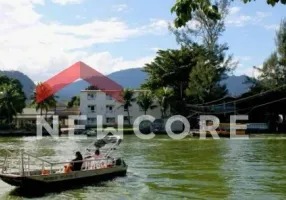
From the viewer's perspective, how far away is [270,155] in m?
38.9

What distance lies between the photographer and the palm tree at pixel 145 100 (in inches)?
3465

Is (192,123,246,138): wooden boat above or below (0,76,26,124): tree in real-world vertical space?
below

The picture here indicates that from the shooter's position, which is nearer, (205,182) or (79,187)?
(79,187)

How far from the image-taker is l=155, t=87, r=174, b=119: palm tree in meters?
83.4

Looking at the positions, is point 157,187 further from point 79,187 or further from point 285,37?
point 285,37

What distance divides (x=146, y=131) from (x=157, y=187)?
5771 cm

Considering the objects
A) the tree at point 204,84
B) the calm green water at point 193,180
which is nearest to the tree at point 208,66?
the tree at point 204,84

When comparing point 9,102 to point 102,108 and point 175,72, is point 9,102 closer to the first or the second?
point 102,108

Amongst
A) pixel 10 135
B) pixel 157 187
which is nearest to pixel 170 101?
pixel 10 135

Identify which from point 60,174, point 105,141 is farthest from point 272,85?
point 60,174

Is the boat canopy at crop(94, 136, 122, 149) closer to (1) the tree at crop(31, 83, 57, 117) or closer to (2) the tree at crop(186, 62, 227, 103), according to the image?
(2) the tree at crop(186, 62, 227, 103)

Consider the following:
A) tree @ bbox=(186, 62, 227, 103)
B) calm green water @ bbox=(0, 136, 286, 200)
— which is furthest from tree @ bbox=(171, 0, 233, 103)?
calm green water @ bbox=(0, 136, 286, 200)

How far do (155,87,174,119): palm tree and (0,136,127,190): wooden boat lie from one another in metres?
56.9
